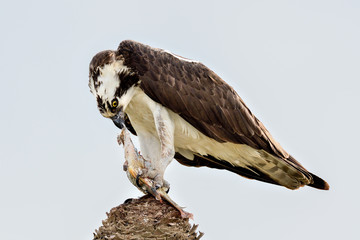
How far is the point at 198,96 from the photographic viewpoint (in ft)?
31.8

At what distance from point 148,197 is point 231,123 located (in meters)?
1.79

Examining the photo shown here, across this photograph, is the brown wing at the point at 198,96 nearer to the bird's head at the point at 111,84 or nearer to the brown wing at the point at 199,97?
the brown wing at the point at 199,97

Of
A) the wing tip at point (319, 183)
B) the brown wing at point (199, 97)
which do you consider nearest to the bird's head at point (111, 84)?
the brown wing at point (199, 97)

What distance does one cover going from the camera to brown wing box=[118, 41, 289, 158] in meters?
9.47

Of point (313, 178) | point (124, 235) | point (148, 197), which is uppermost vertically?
point (313, 178)

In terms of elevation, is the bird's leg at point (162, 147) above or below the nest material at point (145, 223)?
above

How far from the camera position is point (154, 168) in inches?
365

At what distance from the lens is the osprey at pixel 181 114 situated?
9.36m

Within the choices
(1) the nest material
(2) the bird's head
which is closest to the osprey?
(2) the bird's head

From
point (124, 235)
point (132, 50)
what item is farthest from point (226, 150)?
point (124, 235)

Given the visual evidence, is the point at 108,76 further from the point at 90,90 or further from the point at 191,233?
the point at 191,233

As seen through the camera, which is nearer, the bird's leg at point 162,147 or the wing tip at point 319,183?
the bird's leg at point 162,147

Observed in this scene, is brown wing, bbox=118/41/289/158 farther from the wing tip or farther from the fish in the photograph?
the fish

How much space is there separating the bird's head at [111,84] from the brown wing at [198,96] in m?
0.16
